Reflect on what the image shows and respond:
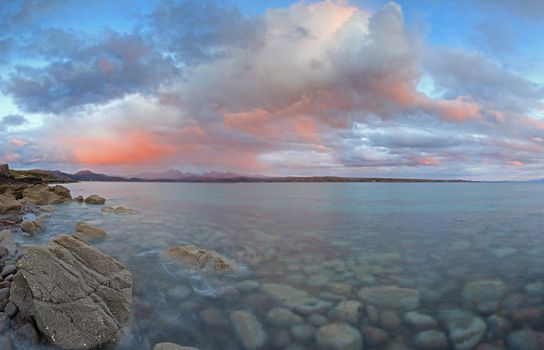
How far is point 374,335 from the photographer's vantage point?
23.5 feet

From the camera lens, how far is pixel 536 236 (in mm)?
18984

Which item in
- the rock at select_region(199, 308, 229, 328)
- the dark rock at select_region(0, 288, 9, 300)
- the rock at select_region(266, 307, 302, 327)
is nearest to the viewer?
the dark rock at select_region(0, 288, 9, 300)

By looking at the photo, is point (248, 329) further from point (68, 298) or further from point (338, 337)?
point (68, 298)

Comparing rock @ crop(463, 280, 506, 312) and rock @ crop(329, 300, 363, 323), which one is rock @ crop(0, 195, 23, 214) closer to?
rock @ crop(329, 300, 363, 323)

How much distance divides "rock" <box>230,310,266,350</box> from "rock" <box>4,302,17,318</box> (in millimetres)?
4602

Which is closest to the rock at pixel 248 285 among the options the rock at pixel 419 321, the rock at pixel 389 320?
the rock at pixel 389 320

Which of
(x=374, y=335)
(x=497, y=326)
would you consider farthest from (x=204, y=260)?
(x=497, y=326)

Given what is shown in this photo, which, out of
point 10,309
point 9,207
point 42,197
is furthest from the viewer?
point 42,197

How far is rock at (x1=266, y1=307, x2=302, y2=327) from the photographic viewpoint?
757 cm

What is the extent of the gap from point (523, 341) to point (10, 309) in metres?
10.9

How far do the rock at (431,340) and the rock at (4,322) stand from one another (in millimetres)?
8366

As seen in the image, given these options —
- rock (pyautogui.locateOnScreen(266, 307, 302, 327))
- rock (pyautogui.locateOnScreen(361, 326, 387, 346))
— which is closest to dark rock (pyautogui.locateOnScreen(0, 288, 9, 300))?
rock (pyautogui.locateOnScreen(266, 307, 302, 327))

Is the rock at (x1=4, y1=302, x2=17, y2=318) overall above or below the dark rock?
below

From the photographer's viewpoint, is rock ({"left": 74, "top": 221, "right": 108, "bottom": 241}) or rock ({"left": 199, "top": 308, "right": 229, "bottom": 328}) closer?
rock ({"left": 199, "top": 308, "right": 229, "bottom": 328})
